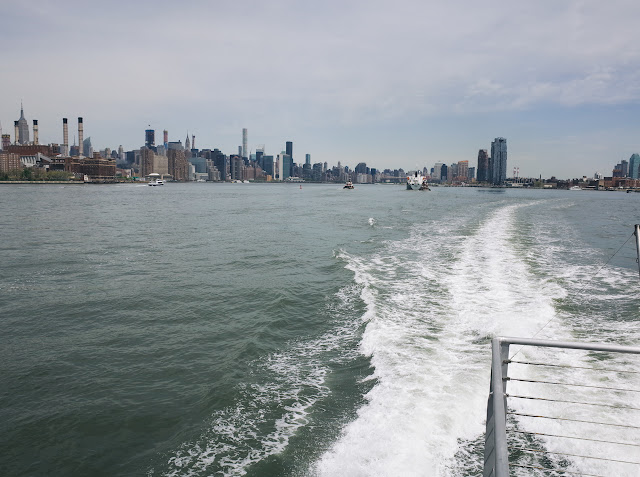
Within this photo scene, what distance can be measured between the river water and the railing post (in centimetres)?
356

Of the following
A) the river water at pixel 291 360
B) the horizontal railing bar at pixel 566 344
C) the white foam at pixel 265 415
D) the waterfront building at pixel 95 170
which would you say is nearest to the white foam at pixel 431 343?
the river water at pixel 291 360

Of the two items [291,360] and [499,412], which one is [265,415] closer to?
[291,360]

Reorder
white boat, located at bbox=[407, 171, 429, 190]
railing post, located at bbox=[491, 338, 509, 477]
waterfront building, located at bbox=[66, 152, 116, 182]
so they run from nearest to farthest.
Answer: railing post, located at bbox=[491, 338, 509, 477] → white boat, located at bbox=[407, 171, 429, 190] → waterfront building, located at bbox=[66, 152, 116, 182]

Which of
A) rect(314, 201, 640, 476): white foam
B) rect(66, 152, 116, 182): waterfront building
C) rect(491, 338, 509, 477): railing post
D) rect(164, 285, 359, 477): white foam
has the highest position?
rect(66, 152, 116, 182): waterfront building

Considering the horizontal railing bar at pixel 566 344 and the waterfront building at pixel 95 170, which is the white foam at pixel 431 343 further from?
the waterfront building at pixel 95 170

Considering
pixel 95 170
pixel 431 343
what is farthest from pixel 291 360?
pixel 95 170

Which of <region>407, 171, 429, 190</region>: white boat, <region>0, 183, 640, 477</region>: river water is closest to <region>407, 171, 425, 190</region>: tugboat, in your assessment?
<region>407, 171, 429, 190</region>: white boat

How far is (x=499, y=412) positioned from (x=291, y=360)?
7086 millimetres

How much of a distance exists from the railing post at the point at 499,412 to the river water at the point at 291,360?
356 cm

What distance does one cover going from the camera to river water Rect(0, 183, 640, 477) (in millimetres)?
5969

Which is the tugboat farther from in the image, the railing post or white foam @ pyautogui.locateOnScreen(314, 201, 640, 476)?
the railing post

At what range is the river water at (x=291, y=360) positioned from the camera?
19.6 ft

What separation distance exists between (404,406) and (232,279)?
34.0 ft

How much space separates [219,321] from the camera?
11602mm
